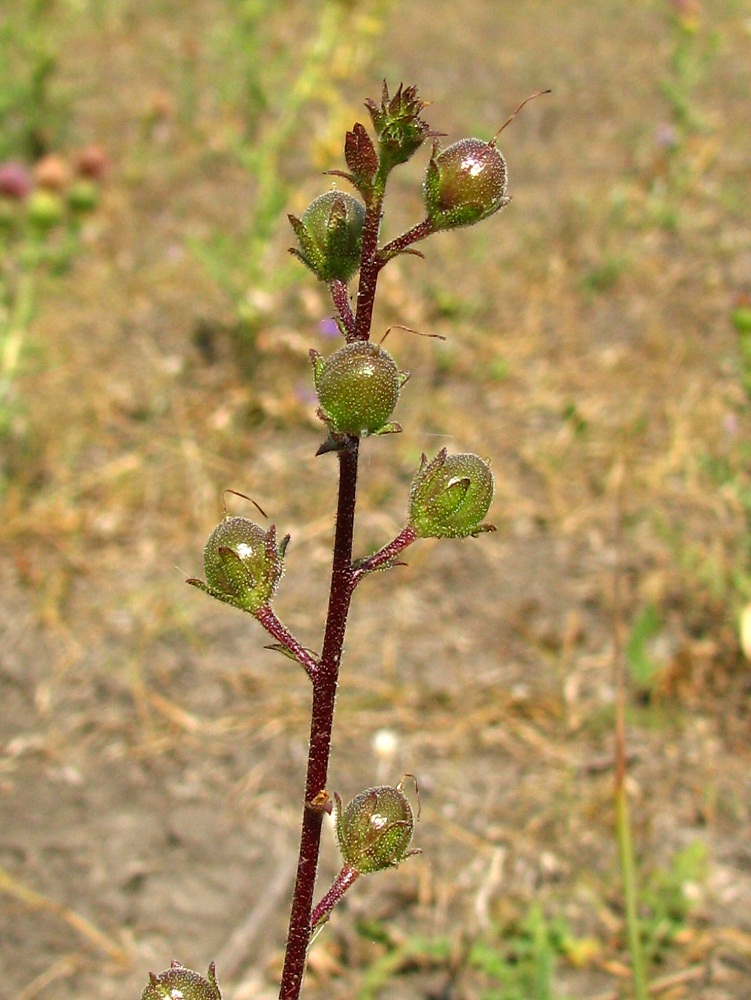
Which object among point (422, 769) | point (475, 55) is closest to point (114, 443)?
point (422, 769)

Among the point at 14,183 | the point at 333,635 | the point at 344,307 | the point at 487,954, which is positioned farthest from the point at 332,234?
the point at 14,183

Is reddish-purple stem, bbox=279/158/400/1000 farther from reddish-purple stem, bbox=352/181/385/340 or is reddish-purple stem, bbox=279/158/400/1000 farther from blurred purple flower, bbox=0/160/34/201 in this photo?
blurred purple flower, bbox=0/160/34/201

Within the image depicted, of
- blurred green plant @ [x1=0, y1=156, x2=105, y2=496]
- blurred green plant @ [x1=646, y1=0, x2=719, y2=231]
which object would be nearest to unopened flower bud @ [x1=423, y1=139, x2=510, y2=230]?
blurred green plant @ [x1=0, y1=156, x2=105, y2=496]

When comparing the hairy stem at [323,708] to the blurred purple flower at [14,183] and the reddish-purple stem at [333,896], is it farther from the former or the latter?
the blurred purple flower at [14,183]

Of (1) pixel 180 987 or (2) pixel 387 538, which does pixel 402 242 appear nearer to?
(1) pixel 180 987

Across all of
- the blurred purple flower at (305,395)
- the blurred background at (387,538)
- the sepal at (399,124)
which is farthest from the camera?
the blurred purple flower at (305,395)

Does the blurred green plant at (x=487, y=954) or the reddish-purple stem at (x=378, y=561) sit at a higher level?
the reddish-purple stem at (x=378, y=561)

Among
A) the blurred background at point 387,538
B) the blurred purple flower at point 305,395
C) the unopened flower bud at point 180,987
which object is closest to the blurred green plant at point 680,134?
the blurred background at point 387,538
